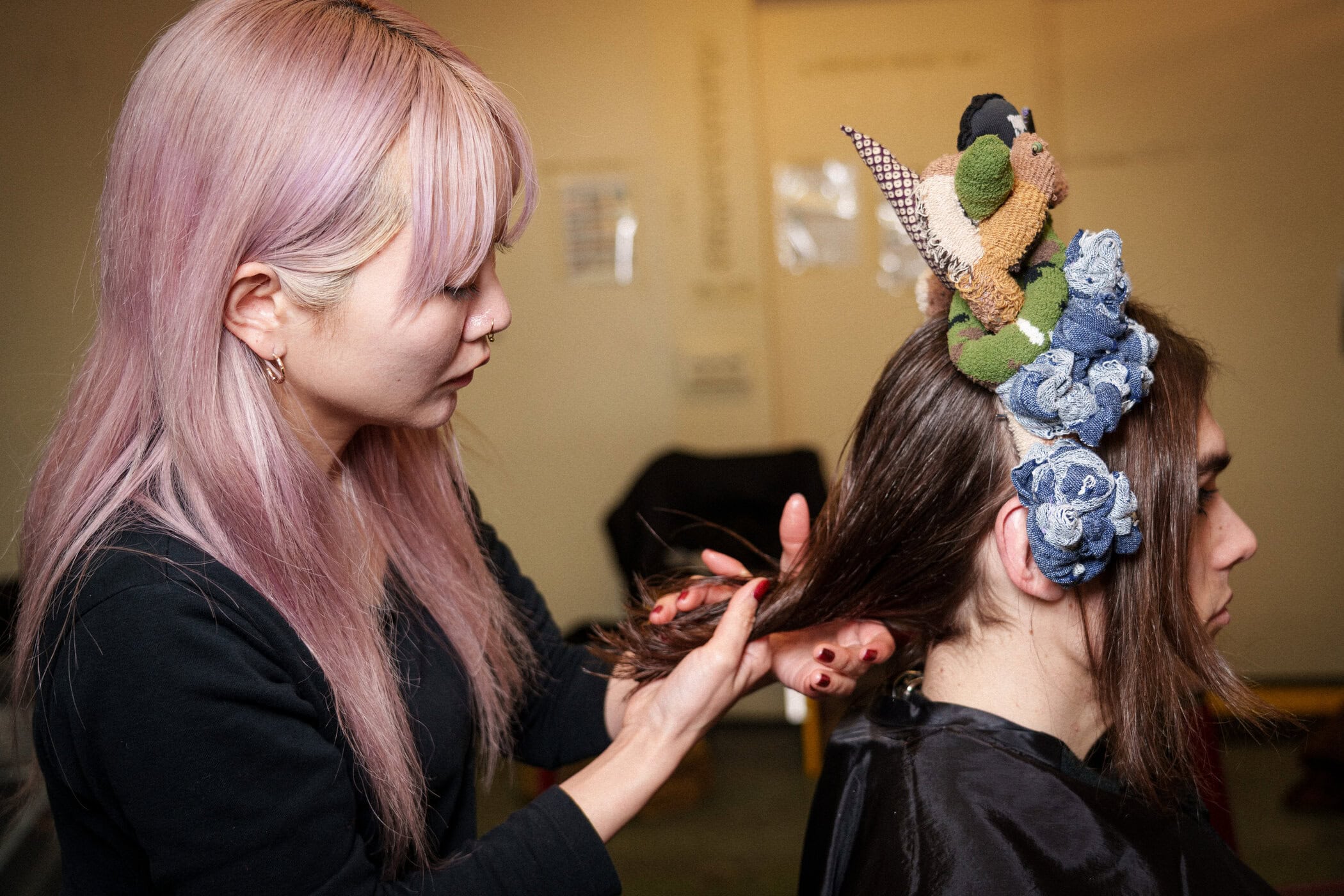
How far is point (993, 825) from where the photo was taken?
41.9 inches

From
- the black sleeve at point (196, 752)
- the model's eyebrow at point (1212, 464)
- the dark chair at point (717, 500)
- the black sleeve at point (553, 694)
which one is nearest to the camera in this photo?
the black sleeve at point (196, 752)

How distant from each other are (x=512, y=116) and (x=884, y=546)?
0.60 m

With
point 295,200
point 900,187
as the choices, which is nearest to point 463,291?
point 295,200

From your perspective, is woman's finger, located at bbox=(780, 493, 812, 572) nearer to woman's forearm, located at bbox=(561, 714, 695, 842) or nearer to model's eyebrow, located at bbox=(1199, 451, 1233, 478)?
woman's forearm, located at bbox=(561, 714, 695, 842)

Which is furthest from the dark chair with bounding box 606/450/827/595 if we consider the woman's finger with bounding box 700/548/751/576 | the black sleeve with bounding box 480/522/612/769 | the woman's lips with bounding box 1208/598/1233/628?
the woman's lips with bounding box 1208/598/1233/628

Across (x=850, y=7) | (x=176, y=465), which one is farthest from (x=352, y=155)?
(x=850, y=7)

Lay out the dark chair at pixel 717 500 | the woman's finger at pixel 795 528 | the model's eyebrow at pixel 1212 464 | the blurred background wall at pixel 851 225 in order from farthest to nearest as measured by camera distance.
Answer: the blurred background wall at pixel 851 225, the dark chair at pixel 717 500, the woman's finger at pixel 795 528, the model's eyebrow at pixel 1212 464

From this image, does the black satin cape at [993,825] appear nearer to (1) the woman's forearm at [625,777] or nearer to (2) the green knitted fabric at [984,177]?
(1) the woman's forearm at [625,777]

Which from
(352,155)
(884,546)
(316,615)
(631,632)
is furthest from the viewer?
(631,632)

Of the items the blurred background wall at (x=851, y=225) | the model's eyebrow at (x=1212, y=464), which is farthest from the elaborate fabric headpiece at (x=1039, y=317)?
the blurred background wall at (x=851, y=225)

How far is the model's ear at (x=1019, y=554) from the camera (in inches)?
41.2

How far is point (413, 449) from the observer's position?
1.31 metres

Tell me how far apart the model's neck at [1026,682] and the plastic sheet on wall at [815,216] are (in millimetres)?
2620

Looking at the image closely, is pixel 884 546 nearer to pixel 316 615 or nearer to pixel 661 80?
pixel 316 615
